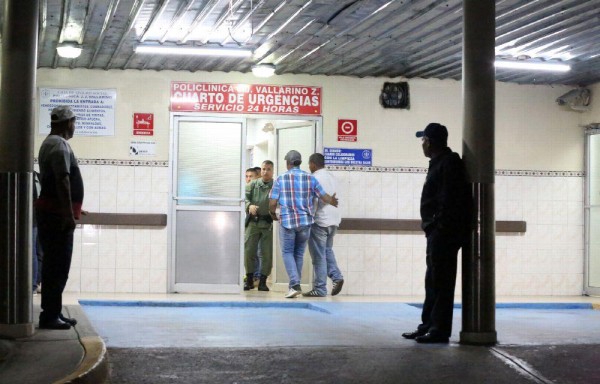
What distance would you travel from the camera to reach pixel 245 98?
12.9 meters

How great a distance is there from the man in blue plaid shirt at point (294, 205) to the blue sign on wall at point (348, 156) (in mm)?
1258

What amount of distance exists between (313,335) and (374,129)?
6.00 m

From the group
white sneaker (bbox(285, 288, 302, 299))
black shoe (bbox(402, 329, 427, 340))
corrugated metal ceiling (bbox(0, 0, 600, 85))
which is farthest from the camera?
white sneaker (bbox(285, 288, 302, 299))

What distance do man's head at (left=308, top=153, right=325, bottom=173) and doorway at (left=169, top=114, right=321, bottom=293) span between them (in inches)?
35.1

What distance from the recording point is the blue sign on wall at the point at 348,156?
42.9 ft

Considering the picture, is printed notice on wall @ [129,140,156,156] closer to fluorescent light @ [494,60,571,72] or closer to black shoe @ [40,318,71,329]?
fluorescent light @ [494,60,571,72]

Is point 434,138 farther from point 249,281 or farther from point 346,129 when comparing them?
point 249,281

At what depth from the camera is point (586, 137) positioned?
13773 millimetres

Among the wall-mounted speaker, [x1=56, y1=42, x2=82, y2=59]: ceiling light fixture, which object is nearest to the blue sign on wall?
the wall-mounted speaker

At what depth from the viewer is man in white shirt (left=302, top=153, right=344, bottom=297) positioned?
39.5 ft

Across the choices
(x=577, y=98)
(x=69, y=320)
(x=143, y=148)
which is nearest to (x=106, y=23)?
(x=143, y=148)

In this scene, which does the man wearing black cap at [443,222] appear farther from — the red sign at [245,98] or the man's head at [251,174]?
the man's head at [251,174]

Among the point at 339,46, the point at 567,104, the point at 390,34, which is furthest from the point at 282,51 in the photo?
the point at 567,104

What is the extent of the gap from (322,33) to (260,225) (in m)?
3.71
